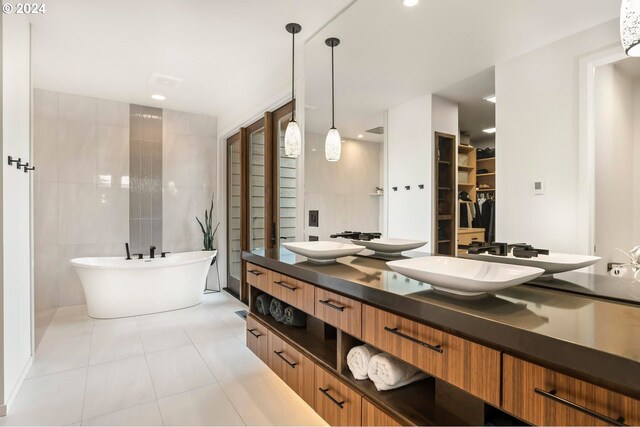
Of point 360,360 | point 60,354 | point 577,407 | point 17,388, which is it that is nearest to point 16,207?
point 17,388

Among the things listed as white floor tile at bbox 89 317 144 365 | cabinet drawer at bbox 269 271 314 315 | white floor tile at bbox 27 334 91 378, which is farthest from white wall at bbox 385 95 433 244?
white floor tile at bbox 27 334 91 378

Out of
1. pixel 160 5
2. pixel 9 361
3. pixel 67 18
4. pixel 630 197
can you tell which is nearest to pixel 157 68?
pixel 67 18

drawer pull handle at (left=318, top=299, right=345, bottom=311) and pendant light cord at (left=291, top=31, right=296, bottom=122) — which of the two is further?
pendant light cord at (left=291, top=31, right=296, bottom=122)

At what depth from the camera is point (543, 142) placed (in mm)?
1215

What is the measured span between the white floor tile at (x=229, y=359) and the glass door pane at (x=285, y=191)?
100 centimetres

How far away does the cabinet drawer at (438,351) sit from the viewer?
827 mm

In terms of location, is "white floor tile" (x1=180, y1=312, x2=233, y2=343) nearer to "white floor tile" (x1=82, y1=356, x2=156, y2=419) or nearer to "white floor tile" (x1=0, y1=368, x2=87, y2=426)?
"white floor tile" (x1=82, y1=356, x2=156, y2=419)

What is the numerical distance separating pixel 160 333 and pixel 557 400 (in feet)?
10.5

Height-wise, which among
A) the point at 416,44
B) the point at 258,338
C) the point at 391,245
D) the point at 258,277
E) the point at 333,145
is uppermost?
the point at 416,44

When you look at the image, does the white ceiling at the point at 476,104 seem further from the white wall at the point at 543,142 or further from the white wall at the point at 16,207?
the white wall at the point at 16,207

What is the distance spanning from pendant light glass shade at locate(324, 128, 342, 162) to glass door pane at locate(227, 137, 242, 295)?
2.21 m

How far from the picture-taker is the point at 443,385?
114cm

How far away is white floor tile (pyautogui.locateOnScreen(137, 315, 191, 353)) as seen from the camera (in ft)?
9.25

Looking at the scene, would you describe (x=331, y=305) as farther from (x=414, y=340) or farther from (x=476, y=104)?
(x=476, y=104)
